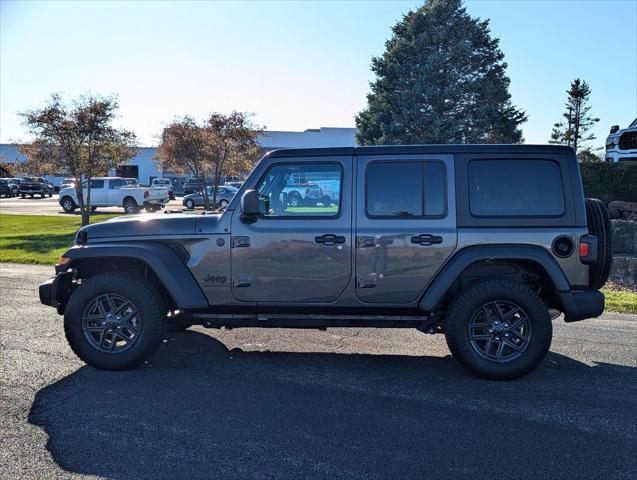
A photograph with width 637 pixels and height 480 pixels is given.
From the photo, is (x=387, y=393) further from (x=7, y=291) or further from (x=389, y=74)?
(x=389, y=74)

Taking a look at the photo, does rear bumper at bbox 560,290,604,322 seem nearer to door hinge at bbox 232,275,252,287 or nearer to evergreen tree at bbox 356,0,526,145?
door hinge at bbox 232,275,252,287

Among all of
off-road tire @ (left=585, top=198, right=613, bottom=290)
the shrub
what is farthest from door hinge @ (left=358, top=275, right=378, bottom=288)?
the shrub

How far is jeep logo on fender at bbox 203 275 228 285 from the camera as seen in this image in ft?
17.4

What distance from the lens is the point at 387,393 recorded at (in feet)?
15.8

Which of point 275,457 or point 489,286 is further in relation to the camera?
point 489,286

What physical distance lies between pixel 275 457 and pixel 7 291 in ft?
23.7

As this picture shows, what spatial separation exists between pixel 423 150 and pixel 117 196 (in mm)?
28495

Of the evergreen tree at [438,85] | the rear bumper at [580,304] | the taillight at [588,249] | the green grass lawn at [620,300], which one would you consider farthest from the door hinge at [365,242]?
the evergreen tree at [438,85]

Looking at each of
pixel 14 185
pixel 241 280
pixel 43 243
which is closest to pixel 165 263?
pixel 241 280

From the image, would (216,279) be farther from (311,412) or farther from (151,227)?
(311,412)

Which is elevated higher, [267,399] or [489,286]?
[489,286]

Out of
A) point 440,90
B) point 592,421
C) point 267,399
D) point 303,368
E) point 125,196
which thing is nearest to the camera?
point 592,421

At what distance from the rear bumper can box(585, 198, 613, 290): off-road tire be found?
0.18m

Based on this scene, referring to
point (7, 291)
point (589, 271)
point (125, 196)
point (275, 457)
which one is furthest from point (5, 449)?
point (125, 196)
